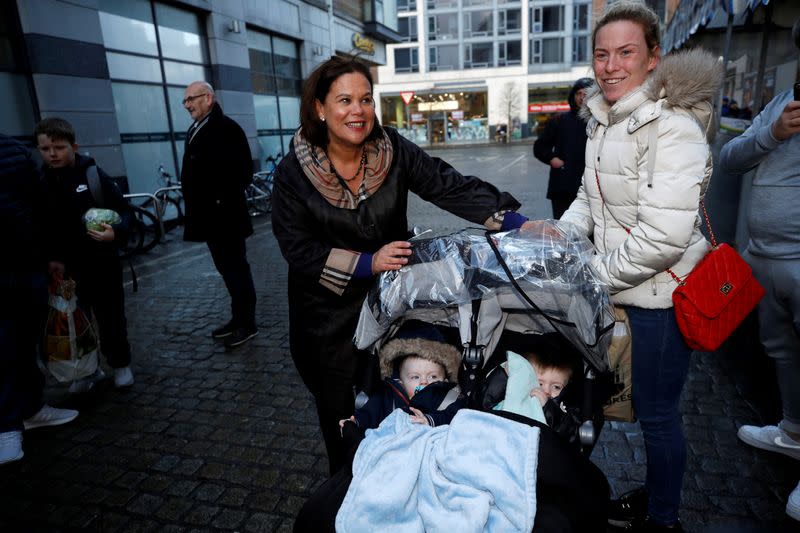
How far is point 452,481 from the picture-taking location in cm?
161

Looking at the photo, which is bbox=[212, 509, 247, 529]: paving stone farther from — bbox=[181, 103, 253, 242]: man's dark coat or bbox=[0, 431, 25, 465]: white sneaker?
bbox=[181, 103, 253, 242]: man's dark coat

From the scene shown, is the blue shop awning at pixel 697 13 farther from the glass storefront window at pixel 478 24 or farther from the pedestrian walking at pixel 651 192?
the glass storefront window at pixel 478 24

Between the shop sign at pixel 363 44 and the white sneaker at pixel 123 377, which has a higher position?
the shop sign at pixel 363 44

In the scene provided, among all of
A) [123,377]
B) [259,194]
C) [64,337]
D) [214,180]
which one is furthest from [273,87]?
[64,337]

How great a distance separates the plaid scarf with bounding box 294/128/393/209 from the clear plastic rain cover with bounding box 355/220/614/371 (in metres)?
0.40

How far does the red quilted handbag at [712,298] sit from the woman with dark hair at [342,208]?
2.61 feet

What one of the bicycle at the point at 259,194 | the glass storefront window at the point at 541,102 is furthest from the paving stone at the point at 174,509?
the glass storefront window at the point at 541,102

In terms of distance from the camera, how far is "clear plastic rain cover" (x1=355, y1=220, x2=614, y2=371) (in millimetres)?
2010

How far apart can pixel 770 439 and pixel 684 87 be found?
2.42m

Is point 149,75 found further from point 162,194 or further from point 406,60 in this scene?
point 406,60

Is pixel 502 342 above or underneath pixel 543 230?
underneath

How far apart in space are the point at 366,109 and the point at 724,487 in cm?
278

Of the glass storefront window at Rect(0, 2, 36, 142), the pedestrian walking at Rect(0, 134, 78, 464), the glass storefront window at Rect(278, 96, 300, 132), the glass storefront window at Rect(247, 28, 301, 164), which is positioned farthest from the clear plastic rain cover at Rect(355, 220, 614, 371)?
the glass storefront window at Rect(278, 96, 300, 132)

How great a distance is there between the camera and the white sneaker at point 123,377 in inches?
172
